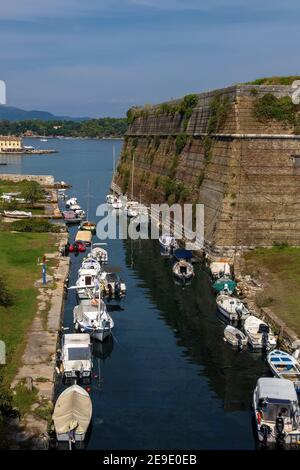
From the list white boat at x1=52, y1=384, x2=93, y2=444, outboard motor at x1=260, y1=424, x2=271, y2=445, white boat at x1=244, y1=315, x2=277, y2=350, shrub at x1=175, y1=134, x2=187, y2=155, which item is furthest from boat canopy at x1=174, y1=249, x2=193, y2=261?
outboard motor at x1=260, y1=424, x2=271, y2=445

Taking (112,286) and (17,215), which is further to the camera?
(17,215)

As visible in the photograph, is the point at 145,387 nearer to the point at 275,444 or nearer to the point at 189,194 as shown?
the point at 275,444

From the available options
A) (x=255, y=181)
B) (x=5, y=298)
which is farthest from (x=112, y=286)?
(x=255, y=181)

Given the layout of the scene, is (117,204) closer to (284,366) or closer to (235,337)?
(235,337)
